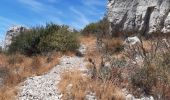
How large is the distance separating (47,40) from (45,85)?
6859 mm

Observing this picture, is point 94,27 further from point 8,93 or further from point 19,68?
point 8,93

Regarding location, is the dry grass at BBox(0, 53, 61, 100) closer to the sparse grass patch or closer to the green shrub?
the green shrub

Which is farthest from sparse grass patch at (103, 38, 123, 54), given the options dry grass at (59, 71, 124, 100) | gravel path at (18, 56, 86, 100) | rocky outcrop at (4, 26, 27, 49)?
rocky outcrop at (4, 26, 27, 49)

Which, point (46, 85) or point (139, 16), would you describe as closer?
point (46, 85)

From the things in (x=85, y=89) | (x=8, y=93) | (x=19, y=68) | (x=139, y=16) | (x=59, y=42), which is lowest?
(x=8, y=93)

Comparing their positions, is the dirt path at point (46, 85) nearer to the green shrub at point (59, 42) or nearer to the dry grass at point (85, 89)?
the dry grass at point (85, 89)

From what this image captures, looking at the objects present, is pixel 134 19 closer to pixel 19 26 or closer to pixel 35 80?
pixel 35 80

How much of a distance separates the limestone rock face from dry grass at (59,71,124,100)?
6615 millimetres

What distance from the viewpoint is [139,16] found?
2002 centimetres

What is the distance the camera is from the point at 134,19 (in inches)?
800

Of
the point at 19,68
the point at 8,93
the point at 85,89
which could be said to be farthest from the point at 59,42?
the point at 85,89

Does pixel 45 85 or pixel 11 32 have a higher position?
pixel 11 32

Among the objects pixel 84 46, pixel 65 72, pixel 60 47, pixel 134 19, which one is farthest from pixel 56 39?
pixel 65 72

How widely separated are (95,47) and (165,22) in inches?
150
